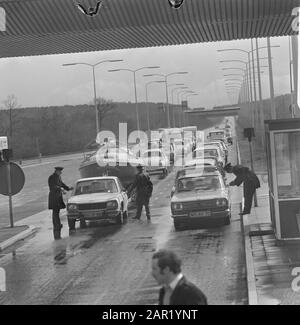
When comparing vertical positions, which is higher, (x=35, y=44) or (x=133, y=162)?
(x=35, y=44)

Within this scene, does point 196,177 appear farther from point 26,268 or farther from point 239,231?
point 26,268

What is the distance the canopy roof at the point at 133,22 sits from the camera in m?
11.6

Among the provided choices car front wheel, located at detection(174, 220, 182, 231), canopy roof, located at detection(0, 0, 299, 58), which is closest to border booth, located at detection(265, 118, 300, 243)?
canopy roof, located at detection(0, 0, 299, 58)

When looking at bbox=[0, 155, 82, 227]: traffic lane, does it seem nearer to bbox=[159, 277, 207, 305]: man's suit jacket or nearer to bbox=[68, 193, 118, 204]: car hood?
bbox=[68, 193, 118, 204]: car hood

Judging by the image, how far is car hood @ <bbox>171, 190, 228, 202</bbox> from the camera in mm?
17062

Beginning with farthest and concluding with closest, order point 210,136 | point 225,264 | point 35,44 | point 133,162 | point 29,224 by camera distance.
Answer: point 210,136 → point 133,162 → point 29,224 → point 35,44 → point 225,264

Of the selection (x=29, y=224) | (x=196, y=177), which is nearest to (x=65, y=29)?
(x=196, y=177)

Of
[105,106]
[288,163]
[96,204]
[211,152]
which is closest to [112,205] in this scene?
[96,204]

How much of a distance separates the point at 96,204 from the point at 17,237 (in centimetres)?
209

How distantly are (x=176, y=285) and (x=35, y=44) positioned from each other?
9.21 metres

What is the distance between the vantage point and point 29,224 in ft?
68.5

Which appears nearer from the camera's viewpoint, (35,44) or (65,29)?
(65,29)

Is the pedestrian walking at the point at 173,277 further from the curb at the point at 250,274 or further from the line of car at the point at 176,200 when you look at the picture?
the line of car at the point at 176,200

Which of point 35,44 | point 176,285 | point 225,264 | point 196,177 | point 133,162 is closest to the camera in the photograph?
point 176,285
